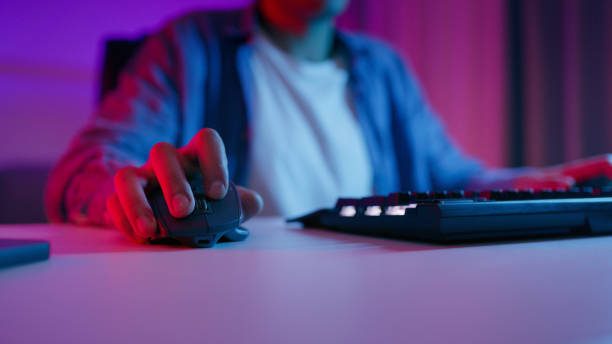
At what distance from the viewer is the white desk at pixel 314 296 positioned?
0.20 meters

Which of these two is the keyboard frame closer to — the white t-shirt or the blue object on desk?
the blue object on desk

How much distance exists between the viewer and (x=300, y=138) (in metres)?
1.59

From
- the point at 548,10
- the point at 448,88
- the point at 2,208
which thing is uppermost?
the point at 548,10

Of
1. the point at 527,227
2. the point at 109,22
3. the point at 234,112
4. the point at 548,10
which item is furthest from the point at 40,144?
the point at 548,10

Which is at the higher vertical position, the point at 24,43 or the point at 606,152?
the point at 24,43

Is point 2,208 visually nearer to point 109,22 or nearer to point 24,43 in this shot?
point 24,43

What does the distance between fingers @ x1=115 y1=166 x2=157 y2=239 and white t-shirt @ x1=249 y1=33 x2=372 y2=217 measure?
978mm

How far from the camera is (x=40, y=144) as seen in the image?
186 cm

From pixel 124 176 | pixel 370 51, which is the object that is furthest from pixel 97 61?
pixel 124 176

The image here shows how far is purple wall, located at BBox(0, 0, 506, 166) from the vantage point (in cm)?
181

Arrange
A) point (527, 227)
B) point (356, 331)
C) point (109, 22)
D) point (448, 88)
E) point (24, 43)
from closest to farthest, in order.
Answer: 1. point (356, 331)
2. point (527, 227)
3. point (24, 43)
4. point (109, 22)
5. point (448, 88)

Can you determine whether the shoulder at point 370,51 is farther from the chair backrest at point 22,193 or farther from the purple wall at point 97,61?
the chair backrest at point 22,193

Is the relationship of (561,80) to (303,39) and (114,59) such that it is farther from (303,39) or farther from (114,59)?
(114,59)

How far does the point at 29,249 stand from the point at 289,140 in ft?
4.00
